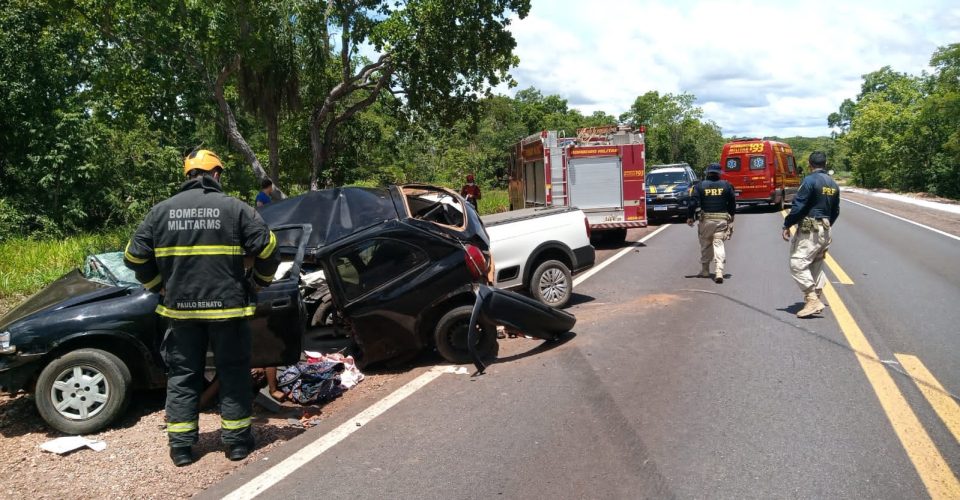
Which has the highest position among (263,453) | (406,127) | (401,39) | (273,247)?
(401,39)

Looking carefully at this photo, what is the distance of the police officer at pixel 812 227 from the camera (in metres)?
7.50

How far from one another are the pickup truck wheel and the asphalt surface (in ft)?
1.17

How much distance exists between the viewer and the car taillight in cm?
608

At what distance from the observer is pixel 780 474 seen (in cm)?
363

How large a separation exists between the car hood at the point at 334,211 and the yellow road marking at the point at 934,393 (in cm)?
538

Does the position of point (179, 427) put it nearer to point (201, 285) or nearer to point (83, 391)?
point (201, 285)

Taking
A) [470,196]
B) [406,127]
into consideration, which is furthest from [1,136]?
[470,196]

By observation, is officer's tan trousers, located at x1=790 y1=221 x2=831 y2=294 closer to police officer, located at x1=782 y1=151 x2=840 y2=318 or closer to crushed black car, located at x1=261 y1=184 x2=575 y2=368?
police officer, located at x1=782 y1=151 x2=840 y2=318

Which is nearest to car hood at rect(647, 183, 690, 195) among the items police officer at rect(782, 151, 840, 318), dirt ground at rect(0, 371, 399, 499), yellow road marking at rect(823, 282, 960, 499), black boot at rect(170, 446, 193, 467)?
police officer at rect(782, 151, 840, 318)

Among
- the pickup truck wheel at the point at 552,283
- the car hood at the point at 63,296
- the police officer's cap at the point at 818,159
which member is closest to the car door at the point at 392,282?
the car hood at the point at 63,296

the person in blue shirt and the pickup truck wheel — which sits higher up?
the person in blue shirt

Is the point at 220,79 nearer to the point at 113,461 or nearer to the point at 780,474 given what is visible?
the point at 113,461

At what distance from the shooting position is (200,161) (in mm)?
4414

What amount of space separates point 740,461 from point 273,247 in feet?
10.5
